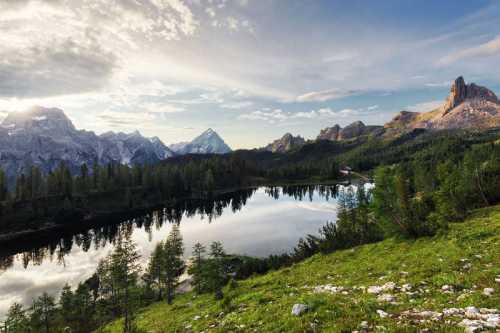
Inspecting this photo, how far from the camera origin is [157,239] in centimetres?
10200

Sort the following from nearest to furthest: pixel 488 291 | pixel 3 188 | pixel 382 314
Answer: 1. pixel 382 314
2. pixel 488 291
3. pixel 3 188

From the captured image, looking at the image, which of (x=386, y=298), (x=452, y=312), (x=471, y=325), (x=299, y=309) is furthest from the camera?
(x=299, y=309)

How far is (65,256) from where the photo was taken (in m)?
89.1

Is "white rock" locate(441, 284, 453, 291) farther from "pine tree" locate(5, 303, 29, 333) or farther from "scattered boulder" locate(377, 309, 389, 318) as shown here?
"pine tree" locate(5, 303, 29, 333)

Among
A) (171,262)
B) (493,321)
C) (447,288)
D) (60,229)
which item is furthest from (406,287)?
(60,229)

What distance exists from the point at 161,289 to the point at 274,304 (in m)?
51.6

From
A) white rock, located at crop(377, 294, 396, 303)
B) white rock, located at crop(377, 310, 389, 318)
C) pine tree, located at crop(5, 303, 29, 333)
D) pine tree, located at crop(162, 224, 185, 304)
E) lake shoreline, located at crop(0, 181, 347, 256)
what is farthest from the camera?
lake shoreline, located at crop(0, 181, 347, 256)

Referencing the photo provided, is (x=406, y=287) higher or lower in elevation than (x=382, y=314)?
lower

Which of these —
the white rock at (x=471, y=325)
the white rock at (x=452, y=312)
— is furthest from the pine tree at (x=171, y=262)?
the white rock at (x=471, y=325)

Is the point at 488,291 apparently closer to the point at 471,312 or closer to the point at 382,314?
the point at 471,312

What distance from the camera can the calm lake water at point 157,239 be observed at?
71.3m

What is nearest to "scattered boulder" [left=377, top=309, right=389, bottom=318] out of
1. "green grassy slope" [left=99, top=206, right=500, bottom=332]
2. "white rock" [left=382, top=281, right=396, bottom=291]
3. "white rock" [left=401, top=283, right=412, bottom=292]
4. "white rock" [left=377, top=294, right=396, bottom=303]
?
"green grassy slope" [left=99, top=206, right=500, bottom=332]

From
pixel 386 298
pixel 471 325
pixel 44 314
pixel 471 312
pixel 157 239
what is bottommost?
pixel 157 239

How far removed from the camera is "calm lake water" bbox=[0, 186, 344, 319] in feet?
234
